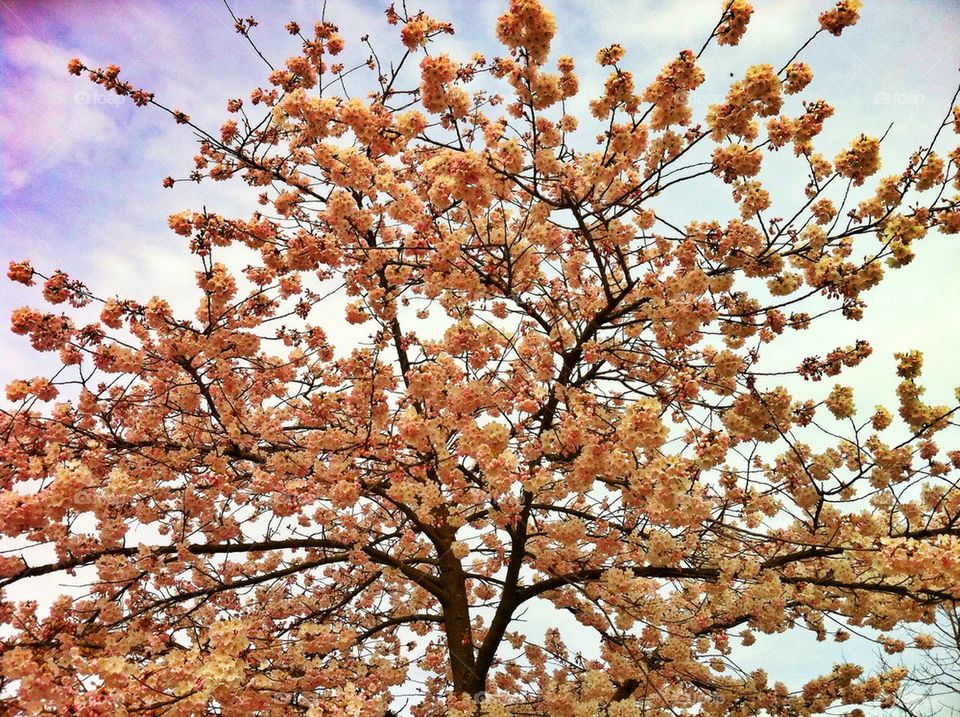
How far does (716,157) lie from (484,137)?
2642 millimetres

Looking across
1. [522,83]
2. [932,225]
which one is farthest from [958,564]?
[522,83]

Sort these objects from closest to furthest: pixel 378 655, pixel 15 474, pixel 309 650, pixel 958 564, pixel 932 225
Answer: pixel 958 564
pixel 932 225
pixel 15 474
pixel 309 650
pixel 378 655

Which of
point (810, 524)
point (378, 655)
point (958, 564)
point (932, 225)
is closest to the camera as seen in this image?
point (958, 564)

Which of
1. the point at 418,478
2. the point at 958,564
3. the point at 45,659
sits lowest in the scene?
the point at 958,564

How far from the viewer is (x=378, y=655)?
28.7ft

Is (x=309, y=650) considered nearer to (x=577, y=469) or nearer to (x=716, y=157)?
(x=577, y=469)

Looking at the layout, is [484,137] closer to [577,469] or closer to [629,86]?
[629,86]

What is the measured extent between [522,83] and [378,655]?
7.38 meters

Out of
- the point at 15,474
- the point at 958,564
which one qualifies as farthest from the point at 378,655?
the point at 958,564

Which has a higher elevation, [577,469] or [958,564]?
[577,469]

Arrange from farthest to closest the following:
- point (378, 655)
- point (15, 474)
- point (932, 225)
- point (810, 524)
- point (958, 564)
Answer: point (378, 655) < point (15, 474) < point (810, 524) < point (932, 225) < point (958, 564)

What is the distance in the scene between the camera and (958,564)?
4707mm

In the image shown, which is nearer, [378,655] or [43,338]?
[43,338]

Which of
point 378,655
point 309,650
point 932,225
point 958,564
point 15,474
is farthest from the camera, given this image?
point 378,655
